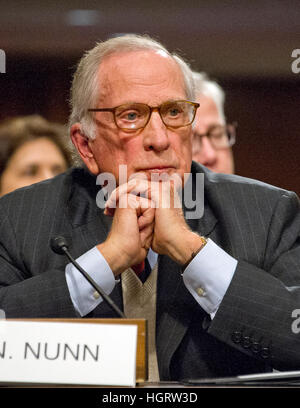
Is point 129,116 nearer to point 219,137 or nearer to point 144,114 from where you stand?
point 144,114

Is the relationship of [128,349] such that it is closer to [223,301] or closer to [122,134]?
[223,301]

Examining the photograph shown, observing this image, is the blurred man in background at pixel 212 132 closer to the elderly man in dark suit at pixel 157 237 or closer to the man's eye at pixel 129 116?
the elderly man in dark suit at pixel 157 237

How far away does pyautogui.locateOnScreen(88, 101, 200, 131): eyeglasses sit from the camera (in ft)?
5.27

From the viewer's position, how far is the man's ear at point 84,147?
5.86 feet

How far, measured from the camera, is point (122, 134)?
1633mm

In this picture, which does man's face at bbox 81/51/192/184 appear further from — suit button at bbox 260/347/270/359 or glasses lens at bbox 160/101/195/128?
suit button at bbox 260/347/270/359

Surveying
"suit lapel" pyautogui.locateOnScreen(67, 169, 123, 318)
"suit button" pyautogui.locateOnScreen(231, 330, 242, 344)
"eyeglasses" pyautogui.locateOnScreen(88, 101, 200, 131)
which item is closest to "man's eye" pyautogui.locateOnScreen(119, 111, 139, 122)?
"eyeglasses" pyautogui.locateOnScreen(88, 101, 200, 131)

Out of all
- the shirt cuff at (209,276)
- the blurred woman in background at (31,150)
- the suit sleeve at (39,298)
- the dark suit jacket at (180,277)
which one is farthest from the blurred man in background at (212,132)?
the suit sleeve at (39,298)

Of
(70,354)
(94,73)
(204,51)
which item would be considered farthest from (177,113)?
(204,51)

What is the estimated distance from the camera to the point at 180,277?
1.63 m

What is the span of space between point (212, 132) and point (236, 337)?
64.6 inches

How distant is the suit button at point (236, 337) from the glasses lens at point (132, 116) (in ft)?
1.97

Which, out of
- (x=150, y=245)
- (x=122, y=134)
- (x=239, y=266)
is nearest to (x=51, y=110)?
(x=122, y=134)
